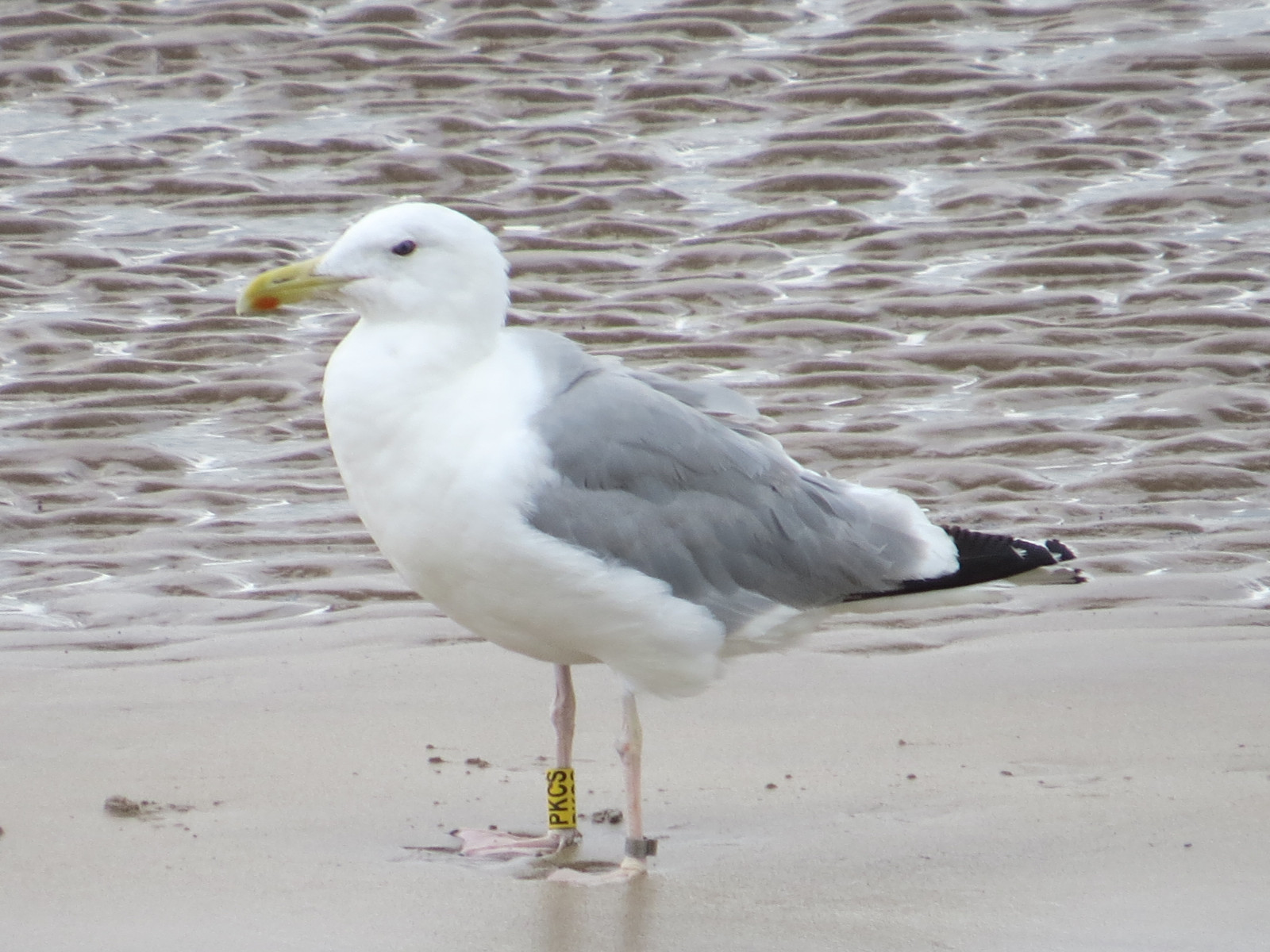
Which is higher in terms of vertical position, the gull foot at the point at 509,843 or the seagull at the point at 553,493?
the seagull at the point at 553,493

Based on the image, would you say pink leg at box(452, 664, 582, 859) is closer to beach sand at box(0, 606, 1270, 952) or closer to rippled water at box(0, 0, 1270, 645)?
beach sand at box(0, 606, 1270, 952)

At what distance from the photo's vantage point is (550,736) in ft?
17.0

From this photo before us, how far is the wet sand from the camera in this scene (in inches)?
167

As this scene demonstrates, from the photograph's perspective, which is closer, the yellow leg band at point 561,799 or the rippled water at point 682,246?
the yellow leg band at point 561,799

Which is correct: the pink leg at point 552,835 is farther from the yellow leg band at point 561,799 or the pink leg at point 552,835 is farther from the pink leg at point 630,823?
the pink leg at point 630,823

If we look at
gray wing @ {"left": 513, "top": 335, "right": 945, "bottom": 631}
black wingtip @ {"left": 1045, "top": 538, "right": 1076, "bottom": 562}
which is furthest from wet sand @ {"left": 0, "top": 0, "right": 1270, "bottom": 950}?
black wingtip @ {"left": 1045, "top": 538, "right": 1076, "bottom": 562}

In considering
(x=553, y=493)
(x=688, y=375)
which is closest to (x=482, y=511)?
(x=553, y=493)

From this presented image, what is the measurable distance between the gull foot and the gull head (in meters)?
1.22

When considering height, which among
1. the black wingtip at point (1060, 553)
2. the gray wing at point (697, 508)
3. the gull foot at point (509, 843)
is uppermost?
the gray wing at point (697, 508)

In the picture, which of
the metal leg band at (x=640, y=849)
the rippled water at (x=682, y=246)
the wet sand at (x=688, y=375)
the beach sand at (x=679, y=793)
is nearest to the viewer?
the beach sand at (x=679, y=793)

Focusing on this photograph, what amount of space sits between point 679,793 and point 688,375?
3.96m

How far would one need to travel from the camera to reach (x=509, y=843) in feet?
14.8

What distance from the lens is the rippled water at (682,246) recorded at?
7.17 m

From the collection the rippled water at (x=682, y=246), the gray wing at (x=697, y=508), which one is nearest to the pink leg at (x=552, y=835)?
the gray wing at (x=697, y=508)
